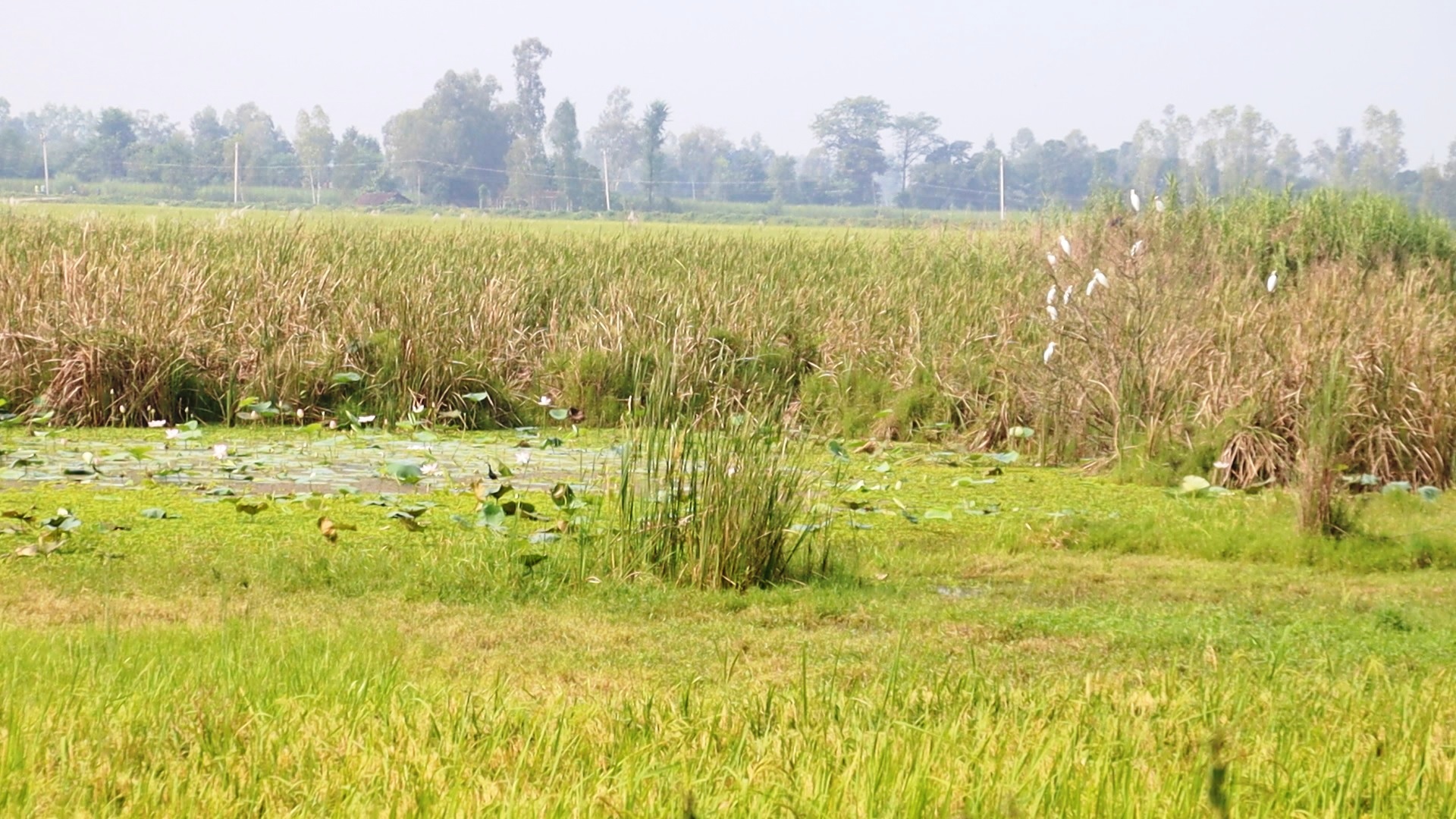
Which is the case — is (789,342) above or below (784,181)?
below

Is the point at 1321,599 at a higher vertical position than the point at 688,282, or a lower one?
lower

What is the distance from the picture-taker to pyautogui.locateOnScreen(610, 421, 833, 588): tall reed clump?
5191mm

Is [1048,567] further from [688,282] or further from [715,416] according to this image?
[688,282]

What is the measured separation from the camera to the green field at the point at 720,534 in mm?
2898

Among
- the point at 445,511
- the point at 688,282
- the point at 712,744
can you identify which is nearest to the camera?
the point at 712,744

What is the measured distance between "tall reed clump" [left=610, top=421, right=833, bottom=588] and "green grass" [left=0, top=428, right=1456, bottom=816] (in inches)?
5.2

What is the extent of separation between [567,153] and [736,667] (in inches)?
2721

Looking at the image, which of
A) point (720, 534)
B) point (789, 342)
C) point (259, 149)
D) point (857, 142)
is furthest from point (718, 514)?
point (259, 149)

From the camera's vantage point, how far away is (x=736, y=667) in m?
4.06

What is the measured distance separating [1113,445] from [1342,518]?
7.27 ft

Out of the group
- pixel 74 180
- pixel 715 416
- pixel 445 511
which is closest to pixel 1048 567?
pixel 715 416

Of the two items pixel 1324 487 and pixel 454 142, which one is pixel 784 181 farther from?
pixel 1324 487

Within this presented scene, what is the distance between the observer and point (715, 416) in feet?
19.0

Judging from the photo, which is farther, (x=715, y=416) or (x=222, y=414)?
(x=222, y=414)
